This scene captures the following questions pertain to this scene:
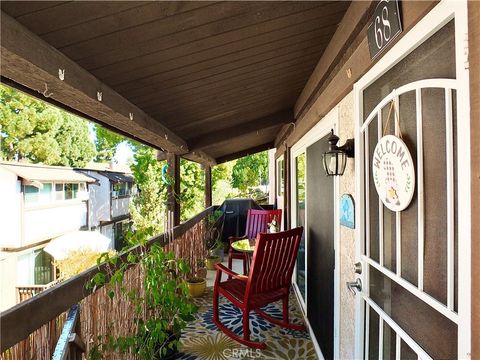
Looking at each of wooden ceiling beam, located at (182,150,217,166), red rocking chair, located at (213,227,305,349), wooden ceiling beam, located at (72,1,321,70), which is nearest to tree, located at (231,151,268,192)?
wooden ceiling beam, located at (182,150,217,166)

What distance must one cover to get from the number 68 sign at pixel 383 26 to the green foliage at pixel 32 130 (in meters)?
10.7

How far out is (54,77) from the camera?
1218 mm

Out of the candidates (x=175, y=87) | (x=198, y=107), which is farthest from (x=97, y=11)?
(x=198, y=107)

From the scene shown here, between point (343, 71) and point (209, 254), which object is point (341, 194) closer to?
point (343, 71)

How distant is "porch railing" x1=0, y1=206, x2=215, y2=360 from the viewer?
3.45 ft

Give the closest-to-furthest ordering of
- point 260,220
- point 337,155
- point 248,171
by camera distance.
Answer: point 337,155
point 260,220
point 248,171

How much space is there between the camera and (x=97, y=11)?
1091 mm

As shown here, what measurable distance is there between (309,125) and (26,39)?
2284 millimetres

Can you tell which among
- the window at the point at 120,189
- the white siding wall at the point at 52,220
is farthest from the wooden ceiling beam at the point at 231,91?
the window at the point at 120,189

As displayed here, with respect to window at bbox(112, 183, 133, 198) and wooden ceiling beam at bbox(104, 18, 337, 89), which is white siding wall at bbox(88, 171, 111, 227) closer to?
window at bbox(112, 183, 133, 198)

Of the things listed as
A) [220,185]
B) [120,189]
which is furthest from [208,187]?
[120,189]

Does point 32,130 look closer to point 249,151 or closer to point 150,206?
point 249,151
